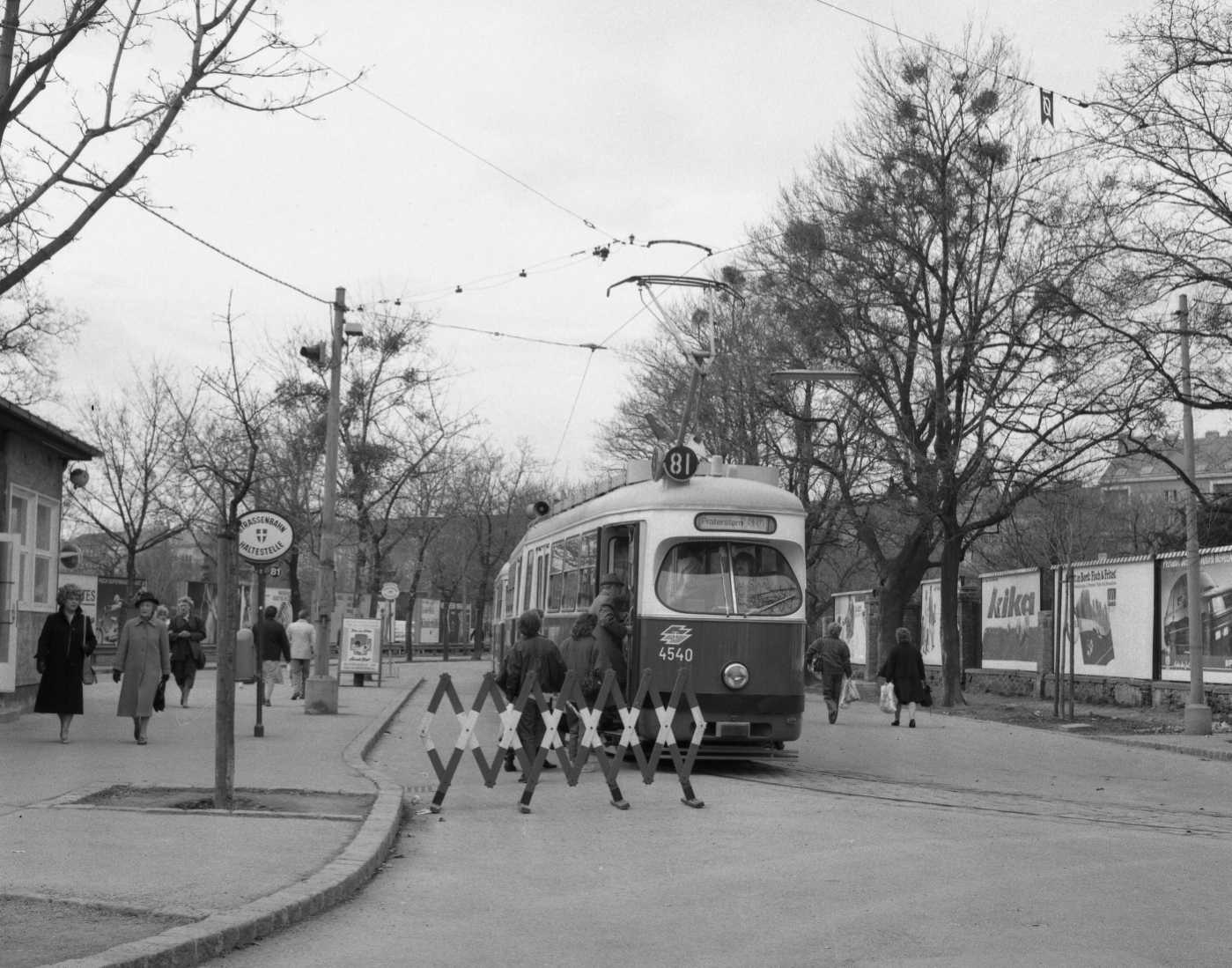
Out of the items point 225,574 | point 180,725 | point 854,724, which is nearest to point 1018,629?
point 854,724

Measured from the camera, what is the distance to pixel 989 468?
30594 millimetres

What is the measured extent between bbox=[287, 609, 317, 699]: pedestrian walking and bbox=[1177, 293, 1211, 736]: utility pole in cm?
1463

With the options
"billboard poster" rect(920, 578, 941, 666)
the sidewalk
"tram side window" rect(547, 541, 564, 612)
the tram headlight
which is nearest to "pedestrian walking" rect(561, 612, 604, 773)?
the tram headlight

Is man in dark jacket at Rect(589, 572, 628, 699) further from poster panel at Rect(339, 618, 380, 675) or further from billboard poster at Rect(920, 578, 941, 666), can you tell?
billboard poster at Rect(920, 578, 941, 666)

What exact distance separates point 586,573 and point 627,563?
4.90 feet

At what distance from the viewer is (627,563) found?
54.5 ft

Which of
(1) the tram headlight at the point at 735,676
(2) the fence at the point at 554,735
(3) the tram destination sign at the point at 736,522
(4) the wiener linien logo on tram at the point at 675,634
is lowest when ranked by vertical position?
(2) the fence at the point at 554,735

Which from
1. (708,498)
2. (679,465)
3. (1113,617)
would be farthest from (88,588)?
(708,498)

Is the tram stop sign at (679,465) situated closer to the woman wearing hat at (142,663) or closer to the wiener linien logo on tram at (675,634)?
the wiener linien logo on tram at (675,634)

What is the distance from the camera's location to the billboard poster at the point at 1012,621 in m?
36.3

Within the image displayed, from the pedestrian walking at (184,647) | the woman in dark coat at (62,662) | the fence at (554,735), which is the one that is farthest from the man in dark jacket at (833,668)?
the woman in dark coat at (62,662)

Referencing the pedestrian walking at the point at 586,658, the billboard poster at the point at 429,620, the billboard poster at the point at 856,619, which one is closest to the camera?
the pedestrian walking at the point at 586,658

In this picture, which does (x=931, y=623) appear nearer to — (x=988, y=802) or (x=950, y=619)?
(x=950, y=619)

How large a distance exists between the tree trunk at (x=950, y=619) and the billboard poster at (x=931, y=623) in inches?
305
